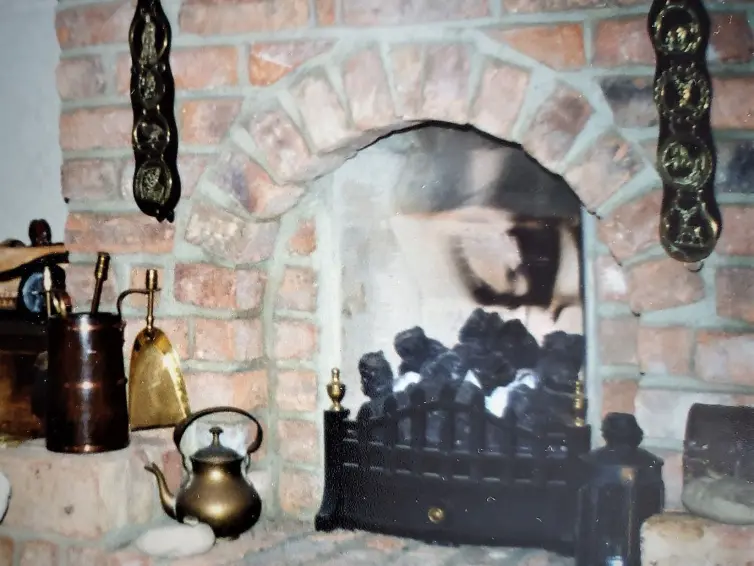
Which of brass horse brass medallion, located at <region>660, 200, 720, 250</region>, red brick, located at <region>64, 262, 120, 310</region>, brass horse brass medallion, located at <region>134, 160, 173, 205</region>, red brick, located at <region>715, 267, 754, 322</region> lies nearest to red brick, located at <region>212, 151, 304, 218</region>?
brass horse brass medallion, located at <region>134, 160, 173, 205</region>

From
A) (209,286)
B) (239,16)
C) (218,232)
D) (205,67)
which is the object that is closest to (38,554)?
(209,286)

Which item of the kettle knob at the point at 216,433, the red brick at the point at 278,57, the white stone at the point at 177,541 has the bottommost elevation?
the white stone at the point at 177,541

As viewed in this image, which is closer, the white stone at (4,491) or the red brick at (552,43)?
the red brick at (552,43)

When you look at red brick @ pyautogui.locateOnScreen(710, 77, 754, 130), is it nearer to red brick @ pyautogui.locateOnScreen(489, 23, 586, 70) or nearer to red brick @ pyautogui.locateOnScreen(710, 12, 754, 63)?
red brick @ pyautogui.locateOnScreen(710, 12, 754, 63)

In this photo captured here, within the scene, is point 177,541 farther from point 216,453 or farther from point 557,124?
point 557,124

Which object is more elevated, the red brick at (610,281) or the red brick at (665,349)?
the red brick at (610,281)

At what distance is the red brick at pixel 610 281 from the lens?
1482 mm

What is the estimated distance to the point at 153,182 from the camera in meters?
1.60

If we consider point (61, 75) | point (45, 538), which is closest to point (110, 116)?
point (61, 75)

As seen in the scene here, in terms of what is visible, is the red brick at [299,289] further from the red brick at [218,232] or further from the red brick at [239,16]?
the red brick at [239,16]

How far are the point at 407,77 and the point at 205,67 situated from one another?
0.45 meters

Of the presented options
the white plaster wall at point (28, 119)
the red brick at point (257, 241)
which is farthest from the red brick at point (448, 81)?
the white plaster wall at point (28, 119)

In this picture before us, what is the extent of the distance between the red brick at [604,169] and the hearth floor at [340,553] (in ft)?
2.40

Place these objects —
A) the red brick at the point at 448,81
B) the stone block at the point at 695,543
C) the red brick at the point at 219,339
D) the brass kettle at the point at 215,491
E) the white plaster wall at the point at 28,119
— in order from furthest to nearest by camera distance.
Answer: the white plaster wall at the point at 28,119 < the red brick at the point at 219,339 < the brass kettle at the point at 215,491 < the red brick at the point at 448,81 < the stone block at the point at 695,543
